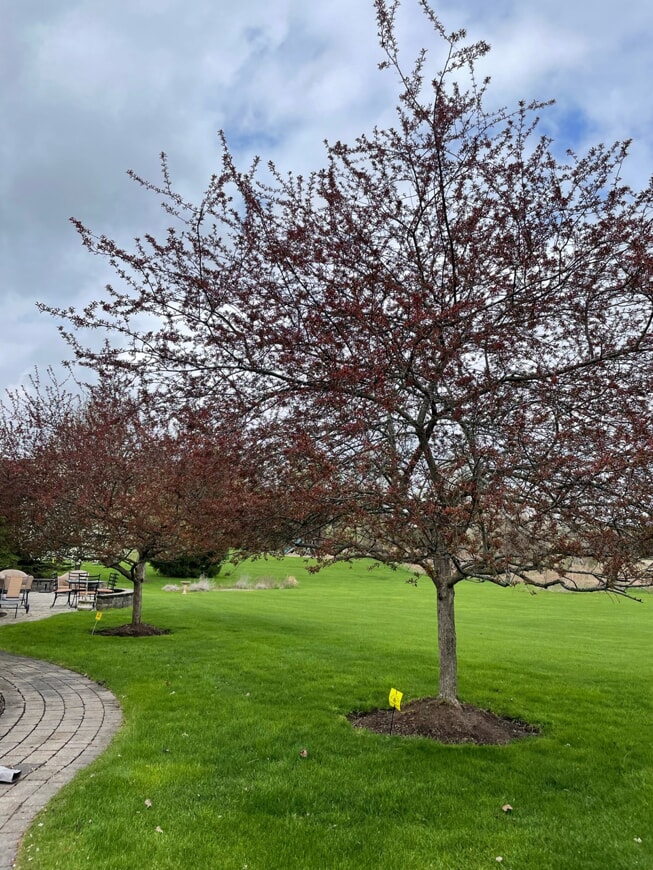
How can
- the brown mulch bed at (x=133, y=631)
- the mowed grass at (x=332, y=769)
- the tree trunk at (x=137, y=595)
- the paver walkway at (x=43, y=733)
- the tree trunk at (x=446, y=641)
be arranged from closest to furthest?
the mowed grass at (x=332, y=769) < the paver walkway at (x=43, y=733) < the tree trunk at (x=446, y=641) < the brown mulch bed at (x=133, y=631) < the tree trunk at (x=137, y=595)

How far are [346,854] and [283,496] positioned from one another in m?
2.81

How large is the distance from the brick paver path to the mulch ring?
291 cm

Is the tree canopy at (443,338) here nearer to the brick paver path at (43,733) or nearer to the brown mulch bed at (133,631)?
the brick paver path at (43,733)

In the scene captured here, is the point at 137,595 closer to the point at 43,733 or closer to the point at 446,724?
the point at 43,733

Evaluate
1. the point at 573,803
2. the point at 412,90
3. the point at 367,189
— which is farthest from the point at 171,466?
the point at 573,803

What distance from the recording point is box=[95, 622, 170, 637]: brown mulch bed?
40.7ft

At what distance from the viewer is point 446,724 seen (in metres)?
6.34

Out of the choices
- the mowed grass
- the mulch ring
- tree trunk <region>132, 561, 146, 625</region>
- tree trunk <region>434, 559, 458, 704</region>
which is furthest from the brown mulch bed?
tree trunk <region>434, 559, 458, 704</region>

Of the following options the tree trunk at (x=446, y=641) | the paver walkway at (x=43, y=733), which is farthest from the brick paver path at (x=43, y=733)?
the tree trunk at (x=446, y=641)

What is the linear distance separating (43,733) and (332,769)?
3.16 metres

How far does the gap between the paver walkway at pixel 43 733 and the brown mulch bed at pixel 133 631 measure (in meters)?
3.03

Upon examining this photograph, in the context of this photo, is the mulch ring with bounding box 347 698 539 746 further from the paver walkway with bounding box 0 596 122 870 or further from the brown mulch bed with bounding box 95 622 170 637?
the brown mulch bed with bounding box 95 622 170 637

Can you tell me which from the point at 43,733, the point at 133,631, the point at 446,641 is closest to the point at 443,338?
the point at 446,641

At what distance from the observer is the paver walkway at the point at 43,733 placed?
164 inches
